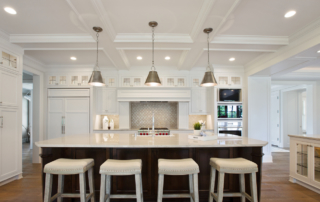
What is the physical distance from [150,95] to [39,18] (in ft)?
10.1

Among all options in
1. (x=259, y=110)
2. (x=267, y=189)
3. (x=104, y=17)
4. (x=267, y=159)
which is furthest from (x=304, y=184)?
(x=104, y=17)

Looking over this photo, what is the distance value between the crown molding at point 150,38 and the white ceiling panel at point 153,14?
11 cm

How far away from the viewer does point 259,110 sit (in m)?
5.00

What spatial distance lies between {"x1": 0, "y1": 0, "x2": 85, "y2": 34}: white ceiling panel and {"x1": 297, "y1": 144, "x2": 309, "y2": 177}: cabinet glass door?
4.42 metres

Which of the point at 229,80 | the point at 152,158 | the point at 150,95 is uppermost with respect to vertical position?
the point at 229,80

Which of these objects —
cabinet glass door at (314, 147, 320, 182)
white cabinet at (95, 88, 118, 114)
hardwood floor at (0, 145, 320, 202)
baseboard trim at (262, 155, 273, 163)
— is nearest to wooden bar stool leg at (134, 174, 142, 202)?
hardwood floor at (0, 145, 320, 202)

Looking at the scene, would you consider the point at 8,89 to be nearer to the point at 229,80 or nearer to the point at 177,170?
the point at 177,170

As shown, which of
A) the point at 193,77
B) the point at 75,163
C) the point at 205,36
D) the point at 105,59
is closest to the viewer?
the point at 75,163

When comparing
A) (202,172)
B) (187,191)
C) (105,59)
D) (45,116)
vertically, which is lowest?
(187,191)

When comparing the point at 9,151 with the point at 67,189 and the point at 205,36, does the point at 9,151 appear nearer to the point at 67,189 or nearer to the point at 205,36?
the point at 67,189

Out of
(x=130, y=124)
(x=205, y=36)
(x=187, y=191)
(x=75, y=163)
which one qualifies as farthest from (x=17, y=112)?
(x=205, y=36)

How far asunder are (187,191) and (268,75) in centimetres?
397

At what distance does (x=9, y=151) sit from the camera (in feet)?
11.3

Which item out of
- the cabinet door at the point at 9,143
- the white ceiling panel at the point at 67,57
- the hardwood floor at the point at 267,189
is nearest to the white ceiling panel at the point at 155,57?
the white ceiling panel at the point at 67,57
